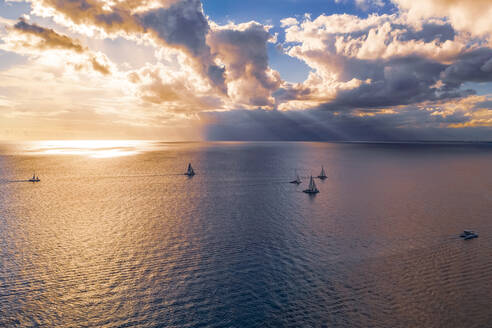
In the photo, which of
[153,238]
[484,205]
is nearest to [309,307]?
[153,238]

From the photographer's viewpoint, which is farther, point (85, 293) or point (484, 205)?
point (484, 205)

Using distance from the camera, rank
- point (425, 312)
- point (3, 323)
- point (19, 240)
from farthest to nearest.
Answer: point (19, 240)
point (425, 312)
point (3, 323)

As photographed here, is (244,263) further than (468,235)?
No

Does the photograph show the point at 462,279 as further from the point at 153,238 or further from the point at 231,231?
the point at 153,238

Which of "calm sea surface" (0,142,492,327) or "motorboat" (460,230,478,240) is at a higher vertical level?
"motorboat" (460,230,478,240)

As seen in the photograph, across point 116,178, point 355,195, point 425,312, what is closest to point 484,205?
point 355,195

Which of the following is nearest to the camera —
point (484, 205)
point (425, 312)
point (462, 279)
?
point (425, 312)

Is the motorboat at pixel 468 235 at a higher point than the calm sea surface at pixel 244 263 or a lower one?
higher

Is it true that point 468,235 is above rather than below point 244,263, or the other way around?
above

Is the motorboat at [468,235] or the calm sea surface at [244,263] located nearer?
the calm sea surface at [244,263]

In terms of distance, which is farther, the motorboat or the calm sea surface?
the motorboat
